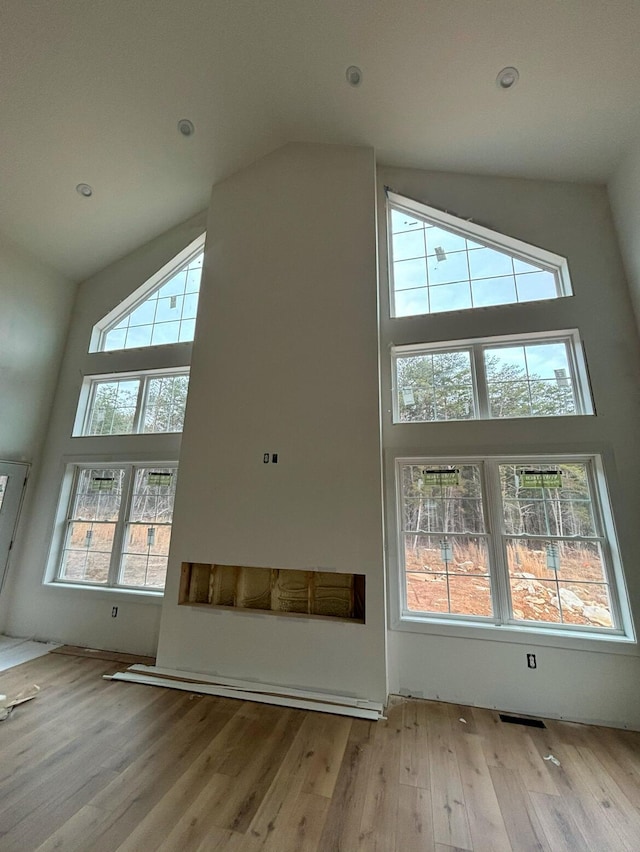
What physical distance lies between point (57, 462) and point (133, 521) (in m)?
1.33

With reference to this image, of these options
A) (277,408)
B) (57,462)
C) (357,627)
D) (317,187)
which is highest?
(317,187)

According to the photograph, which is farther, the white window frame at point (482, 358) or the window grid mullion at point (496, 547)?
the white window frame at point (482, 358)

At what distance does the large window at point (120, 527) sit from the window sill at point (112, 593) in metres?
0.06

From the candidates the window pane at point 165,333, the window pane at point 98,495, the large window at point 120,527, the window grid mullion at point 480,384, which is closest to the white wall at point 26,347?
the window pane at point 98,495

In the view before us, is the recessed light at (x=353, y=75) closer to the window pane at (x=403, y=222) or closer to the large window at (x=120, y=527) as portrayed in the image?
the window pane at (x=403, y=222)

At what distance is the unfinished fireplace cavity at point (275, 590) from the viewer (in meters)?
3.20

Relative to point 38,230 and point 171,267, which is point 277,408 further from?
point 38,230

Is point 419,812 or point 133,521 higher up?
point 133,521

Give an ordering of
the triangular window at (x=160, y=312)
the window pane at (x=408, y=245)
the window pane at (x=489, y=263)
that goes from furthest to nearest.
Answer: the triangular window at (x=160, y=312), the window pane at (x=408, y=245), the window pane at (x=489, y=263)

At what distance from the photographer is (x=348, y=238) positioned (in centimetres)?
375

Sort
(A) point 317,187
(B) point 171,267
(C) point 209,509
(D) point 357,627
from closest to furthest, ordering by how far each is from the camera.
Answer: (D) point 357,627 < (C) point 209,509 < (A) point 317,187 < (B) point 171,267

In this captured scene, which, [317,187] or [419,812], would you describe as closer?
[419,812]

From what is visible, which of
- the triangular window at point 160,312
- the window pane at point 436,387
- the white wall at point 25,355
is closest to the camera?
the window pane at point 436,387

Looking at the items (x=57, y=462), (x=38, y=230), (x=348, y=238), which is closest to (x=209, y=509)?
(x=57, y=462)
